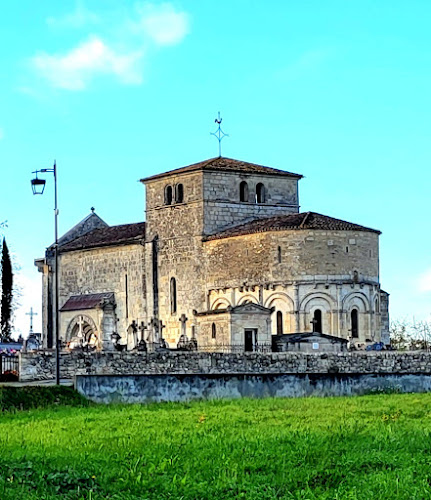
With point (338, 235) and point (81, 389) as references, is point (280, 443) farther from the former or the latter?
point (338, 235)

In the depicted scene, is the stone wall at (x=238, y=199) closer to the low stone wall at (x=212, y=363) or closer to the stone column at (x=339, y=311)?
the stone column at (x=339, y=311)

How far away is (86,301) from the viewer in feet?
236

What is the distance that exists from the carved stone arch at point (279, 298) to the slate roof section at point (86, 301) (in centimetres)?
1160

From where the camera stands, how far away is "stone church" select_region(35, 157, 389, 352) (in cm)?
6159

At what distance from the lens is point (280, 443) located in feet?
77.4

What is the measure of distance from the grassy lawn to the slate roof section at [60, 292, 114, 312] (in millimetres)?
40056

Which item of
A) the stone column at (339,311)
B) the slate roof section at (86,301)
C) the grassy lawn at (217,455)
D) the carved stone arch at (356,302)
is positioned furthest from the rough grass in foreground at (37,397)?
the slate roof section at (86,301)

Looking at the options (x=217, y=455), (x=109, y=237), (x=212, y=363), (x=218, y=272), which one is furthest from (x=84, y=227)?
(x=217, y=455)

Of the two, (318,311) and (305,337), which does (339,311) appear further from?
(305,337)

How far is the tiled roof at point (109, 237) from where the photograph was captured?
71.2 meters

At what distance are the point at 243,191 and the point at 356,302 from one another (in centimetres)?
1032

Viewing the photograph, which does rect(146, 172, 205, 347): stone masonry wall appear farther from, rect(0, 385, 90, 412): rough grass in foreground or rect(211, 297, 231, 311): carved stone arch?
rect(0, 385, 90, 412): rough grass in foreground

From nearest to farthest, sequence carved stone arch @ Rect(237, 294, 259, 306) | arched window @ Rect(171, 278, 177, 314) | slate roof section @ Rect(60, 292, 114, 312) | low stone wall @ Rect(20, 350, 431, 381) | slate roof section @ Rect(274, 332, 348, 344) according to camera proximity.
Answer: low stone wall @ Rect(20, 350, 431, 381) → slate roof section @ Rect(274, 332, 348, 344) → carved stone arch @ Rect(237, 294, 259, 306) → arched window @ Rect(171, 278, 177, 314) → slate roof section @ Rect(60, 292, 114, 312)

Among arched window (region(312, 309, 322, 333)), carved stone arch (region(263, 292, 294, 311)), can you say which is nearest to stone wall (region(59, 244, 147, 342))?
carved stone arch (region(263, 292, 294, 311))
